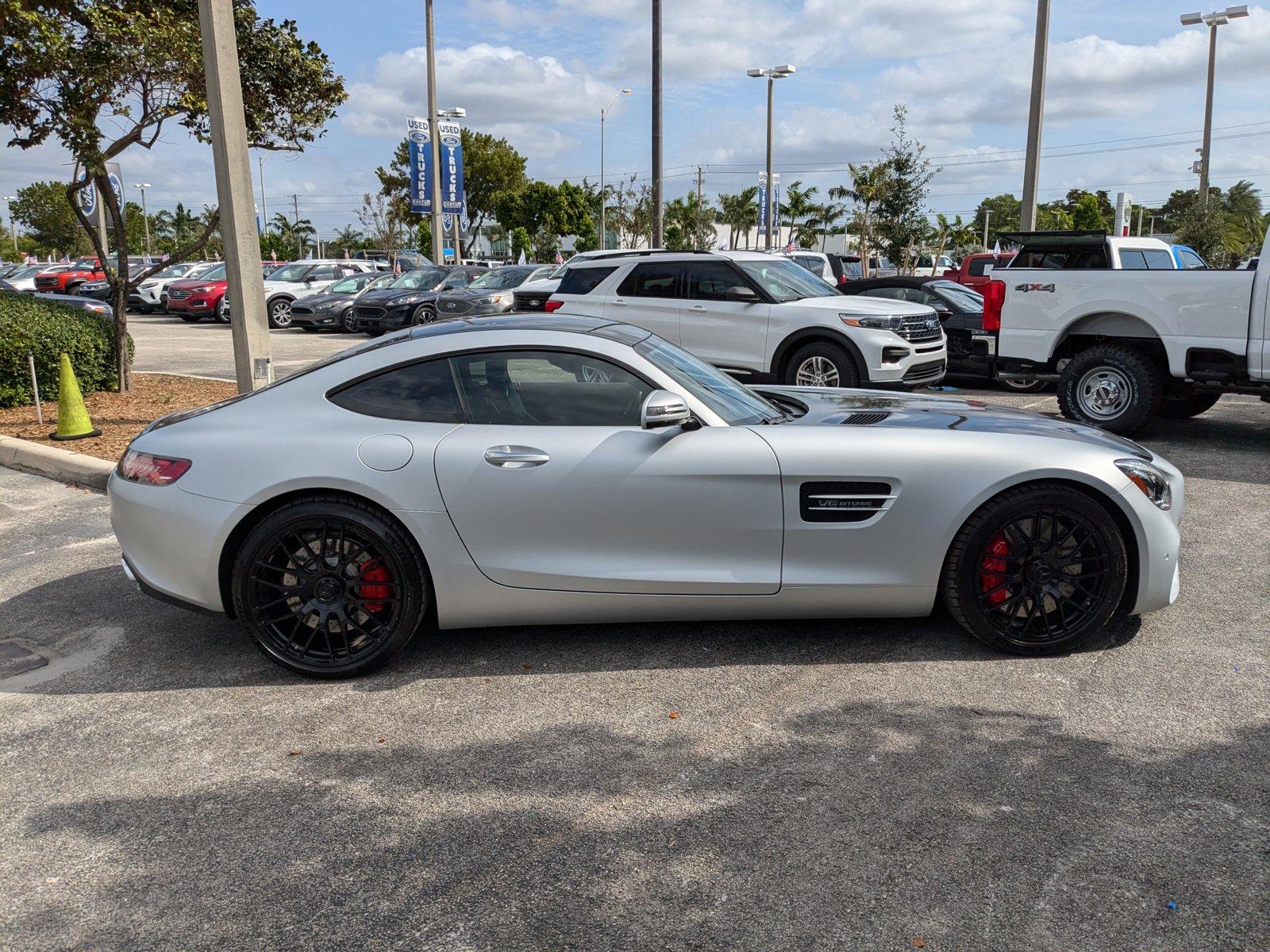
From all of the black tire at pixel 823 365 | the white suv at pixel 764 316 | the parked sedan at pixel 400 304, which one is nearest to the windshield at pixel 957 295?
the white suv at pixel 764 316

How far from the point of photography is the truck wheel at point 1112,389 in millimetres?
9242

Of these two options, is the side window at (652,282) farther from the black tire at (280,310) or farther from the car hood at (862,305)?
the black tire at (280,310)

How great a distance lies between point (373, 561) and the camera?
14.0 ft

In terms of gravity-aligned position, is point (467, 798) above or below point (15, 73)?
below

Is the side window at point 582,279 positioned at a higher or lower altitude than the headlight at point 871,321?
higher

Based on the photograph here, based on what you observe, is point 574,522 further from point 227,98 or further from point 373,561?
point 227,98

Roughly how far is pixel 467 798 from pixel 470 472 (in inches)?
54.1

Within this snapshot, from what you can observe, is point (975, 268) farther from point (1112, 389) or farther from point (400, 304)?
point (1112, 389)

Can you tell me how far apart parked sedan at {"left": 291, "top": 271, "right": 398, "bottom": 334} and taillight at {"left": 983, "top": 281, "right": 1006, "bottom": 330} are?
54.8 feet

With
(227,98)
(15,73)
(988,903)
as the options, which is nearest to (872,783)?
(988,903)

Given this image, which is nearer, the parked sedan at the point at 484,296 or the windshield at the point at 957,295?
the windshield at the point at 957,295

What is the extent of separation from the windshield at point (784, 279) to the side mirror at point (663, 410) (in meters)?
7.84

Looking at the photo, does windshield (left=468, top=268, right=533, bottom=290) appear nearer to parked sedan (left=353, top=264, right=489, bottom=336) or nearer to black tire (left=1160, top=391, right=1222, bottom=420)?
parked sedan (left=353, top=264, right=489, bottom=336)

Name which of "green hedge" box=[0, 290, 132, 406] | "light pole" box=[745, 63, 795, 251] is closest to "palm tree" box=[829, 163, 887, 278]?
"light pole" box=[745, 63, 795, 251]
